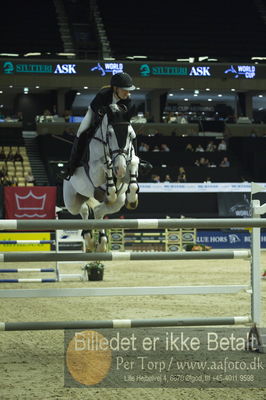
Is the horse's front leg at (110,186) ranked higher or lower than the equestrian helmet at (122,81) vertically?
lower

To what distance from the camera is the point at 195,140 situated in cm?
3139

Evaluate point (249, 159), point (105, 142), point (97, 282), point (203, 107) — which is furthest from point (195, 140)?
point (105, 142)

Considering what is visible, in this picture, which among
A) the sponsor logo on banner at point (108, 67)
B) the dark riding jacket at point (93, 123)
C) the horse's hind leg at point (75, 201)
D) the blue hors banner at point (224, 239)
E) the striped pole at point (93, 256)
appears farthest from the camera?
the sponsor logo on banner at point (108, 67)

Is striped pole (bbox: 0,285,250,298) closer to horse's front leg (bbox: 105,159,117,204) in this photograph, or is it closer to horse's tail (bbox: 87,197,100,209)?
horse's front leg (bbox: 105,159,117,204)

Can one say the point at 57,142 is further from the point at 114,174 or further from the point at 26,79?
the point at 114,174

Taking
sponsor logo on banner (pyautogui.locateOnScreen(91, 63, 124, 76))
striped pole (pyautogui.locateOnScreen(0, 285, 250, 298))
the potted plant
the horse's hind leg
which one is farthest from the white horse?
sponsor logo on banner (pyautogui.locateOnScreen(91, 63, 124, 76))

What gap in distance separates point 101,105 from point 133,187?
41.2 inches

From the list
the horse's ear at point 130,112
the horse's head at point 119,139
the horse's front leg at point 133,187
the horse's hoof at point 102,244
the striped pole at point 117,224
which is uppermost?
the horse's ear at point 130,112

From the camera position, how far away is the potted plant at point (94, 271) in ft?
48.9

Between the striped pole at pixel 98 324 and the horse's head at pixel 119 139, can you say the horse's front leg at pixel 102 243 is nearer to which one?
the horse's head at pixel 119 139

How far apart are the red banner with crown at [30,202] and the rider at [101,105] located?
45.2 feet

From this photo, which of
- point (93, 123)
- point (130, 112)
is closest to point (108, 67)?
point (93, 123)

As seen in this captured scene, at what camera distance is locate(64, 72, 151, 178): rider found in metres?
7.27

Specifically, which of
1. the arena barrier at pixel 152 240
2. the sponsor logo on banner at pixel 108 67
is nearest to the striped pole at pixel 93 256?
the arena barrier at pixel 152 240
